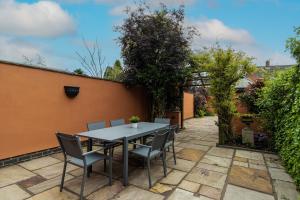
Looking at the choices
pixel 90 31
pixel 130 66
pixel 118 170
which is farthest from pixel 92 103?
pixel 90 31

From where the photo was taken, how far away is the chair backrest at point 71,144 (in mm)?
2291

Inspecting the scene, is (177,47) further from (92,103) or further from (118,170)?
(118,170)

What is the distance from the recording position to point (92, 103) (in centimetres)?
524

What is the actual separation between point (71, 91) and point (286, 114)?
4739 millimetres

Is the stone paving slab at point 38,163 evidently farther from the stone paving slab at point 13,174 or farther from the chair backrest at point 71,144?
the chair backrest at point 71,144

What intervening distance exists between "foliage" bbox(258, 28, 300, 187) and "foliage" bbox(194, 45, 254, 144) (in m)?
0.77

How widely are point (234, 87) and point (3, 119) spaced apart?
5591 millimetres

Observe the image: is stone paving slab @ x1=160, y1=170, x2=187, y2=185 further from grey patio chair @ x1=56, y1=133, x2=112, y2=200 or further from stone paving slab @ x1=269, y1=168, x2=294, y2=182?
stone paving slab @ x1=269, y1=168, x2=294, y2=182

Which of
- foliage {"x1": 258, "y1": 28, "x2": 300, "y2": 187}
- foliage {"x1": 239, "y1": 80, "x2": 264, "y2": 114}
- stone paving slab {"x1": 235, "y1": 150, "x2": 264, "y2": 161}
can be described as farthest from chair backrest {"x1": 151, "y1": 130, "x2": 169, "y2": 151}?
foliage {"x1": 239, "y1": 80, "x2": 264, "y2": 114}

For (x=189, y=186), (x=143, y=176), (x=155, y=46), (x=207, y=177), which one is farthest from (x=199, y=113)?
(x=189, y=186)

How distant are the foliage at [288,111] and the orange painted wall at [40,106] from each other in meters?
4.53

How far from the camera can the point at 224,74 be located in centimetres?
509

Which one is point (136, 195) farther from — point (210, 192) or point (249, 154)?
point (249, 154)

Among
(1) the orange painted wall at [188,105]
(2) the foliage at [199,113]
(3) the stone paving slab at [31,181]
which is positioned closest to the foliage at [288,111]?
(3) the stone paving slab at [31,181]
